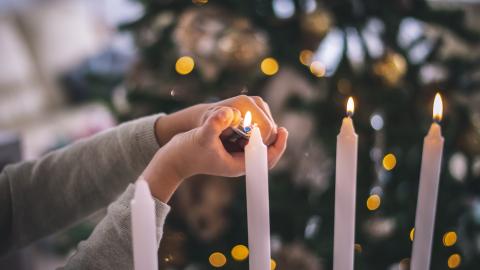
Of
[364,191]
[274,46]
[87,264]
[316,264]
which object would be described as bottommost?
[316,264]

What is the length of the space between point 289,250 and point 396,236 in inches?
8.0

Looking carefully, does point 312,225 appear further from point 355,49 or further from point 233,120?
point 233,120

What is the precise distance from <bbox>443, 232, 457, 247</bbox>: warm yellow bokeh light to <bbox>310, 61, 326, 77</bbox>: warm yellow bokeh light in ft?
1.26

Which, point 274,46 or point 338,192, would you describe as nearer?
point 338,192

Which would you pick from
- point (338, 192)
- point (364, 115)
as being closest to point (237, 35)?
point (364, 115)

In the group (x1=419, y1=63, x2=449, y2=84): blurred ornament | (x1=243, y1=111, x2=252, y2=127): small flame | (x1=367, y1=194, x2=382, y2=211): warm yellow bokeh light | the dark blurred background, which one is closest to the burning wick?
(x1=243, y1=111, x2=252, y2=127): small flame

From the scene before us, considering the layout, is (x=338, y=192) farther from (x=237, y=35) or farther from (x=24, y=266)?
(x=24, y=266)

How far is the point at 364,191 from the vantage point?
0.84 metres

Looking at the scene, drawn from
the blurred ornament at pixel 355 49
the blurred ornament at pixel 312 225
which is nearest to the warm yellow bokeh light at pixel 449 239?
the blurred ornament at pixel 312 225

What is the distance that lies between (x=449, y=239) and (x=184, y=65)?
598 millimetres

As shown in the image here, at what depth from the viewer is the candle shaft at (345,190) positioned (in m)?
0.35

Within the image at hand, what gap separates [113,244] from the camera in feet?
1.31

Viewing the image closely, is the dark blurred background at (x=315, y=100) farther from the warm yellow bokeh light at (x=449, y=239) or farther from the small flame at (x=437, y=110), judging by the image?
the small flame at (x=437, y=110)

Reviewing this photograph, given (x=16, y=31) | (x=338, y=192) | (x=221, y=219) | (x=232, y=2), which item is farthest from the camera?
(x=16, y=31)
